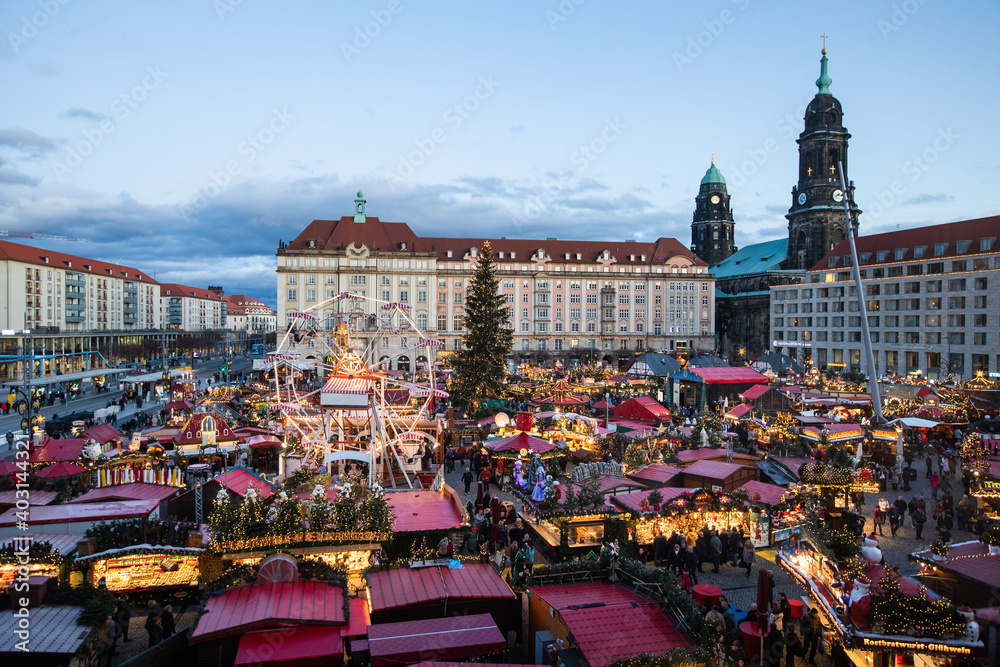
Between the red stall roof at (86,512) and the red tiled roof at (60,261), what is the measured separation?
72.7 meters

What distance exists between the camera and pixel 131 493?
15445 mm

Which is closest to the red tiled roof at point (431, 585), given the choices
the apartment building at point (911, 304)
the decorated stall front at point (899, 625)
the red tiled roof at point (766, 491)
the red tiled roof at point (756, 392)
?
the decorated stall front at point (899, 625)

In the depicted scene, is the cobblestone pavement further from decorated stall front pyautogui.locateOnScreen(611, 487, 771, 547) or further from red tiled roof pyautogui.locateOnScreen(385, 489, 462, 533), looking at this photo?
red tiled roof pyautogui.locateOnScreen(385, 489, 462, 533)

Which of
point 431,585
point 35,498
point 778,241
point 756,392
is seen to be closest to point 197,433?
point 35,498

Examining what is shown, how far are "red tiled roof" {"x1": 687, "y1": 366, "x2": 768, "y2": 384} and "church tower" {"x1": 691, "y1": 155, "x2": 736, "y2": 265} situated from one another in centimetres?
6991

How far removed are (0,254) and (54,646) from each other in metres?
80.0

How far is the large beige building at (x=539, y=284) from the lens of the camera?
73.9 m

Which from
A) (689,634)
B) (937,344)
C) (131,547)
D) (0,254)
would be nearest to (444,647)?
(689,634)

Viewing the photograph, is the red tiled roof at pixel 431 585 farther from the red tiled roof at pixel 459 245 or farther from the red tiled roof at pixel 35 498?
the red tiled roof at pixel 459 245

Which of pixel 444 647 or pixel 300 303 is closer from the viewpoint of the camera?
pixel 444 647

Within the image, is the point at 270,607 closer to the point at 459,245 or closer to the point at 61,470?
the point at 61,470

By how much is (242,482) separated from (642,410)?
21.2 meters

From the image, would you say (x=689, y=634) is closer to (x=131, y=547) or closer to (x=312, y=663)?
(x=312, y=663)

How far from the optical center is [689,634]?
8.87 meters
